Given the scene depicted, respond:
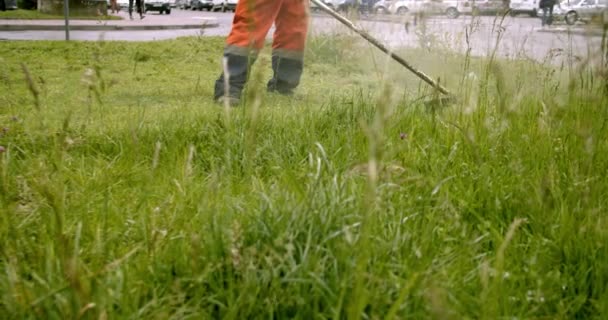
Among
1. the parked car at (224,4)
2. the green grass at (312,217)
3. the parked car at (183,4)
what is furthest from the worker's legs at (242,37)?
the parked car at (183,4)

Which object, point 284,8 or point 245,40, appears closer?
point 245,40

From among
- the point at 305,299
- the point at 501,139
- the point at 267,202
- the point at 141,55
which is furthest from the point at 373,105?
the point at 141,55

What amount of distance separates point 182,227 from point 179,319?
36cm

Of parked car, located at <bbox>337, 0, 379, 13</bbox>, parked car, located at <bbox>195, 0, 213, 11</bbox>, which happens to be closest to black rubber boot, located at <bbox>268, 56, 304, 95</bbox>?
parked car, located at <bbox>337, 0, 379, 13</bbox>

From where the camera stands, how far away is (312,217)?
1.44 m

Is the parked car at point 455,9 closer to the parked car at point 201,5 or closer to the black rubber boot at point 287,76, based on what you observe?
the black rubber boot at point 287,76

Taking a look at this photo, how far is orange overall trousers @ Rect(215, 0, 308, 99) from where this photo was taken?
12.6 ft

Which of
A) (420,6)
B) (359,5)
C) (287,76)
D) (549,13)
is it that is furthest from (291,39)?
(549,13)

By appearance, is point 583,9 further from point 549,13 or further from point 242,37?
point 549,13

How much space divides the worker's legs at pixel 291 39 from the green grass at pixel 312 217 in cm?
140

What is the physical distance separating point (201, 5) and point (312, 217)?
4107 centimetres

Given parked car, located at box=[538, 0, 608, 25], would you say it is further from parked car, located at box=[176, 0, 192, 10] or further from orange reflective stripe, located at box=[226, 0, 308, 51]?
parked car, located at box=[176, 0, 192, 10]

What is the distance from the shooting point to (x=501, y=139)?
2264 mm

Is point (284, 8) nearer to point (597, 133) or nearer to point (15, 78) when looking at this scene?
point (15, 78)
